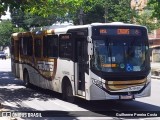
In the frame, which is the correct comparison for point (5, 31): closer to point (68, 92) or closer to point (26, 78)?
point (26, 78)

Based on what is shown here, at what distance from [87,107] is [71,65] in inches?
62.9

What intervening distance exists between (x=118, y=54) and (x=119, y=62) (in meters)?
0.26

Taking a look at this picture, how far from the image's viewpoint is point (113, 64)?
12.7m

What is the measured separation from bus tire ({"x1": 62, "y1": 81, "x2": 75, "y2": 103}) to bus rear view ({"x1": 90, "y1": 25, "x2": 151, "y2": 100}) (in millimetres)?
2175

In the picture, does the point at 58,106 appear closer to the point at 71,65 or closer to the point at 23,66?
the point at 71,65

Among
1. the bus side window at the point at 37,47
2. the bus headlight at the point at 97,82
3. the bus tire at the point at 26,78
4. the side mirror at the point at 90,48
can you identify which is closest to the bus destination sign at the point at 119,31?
the side mirror at the point at 90,48

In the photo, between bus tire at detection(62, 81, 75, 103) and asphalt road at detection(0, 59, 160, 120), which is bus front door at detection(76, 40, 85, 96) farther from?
bus tire at detection(62, 81, 75, 103)

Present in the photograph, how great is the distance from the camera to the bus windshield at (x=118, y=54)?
41.5 ft

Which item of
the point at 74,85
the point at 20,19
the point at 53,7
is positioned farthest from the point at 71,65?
the point at 20,19

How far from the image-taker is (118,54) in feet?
42.0

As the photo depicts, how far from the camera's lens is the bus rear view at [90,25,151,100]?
41.3 ft

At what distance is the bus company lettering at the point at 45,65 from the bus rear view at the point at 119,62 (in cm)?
408

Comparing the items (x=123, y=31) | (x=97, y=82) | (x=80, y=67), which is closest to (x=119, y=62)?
(x=97, y=82)

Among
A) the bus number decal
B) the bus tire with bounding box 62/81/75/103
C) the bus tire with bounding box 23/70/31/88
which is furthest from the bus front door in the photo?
the bus tire with bounding box 23/70/31/88
